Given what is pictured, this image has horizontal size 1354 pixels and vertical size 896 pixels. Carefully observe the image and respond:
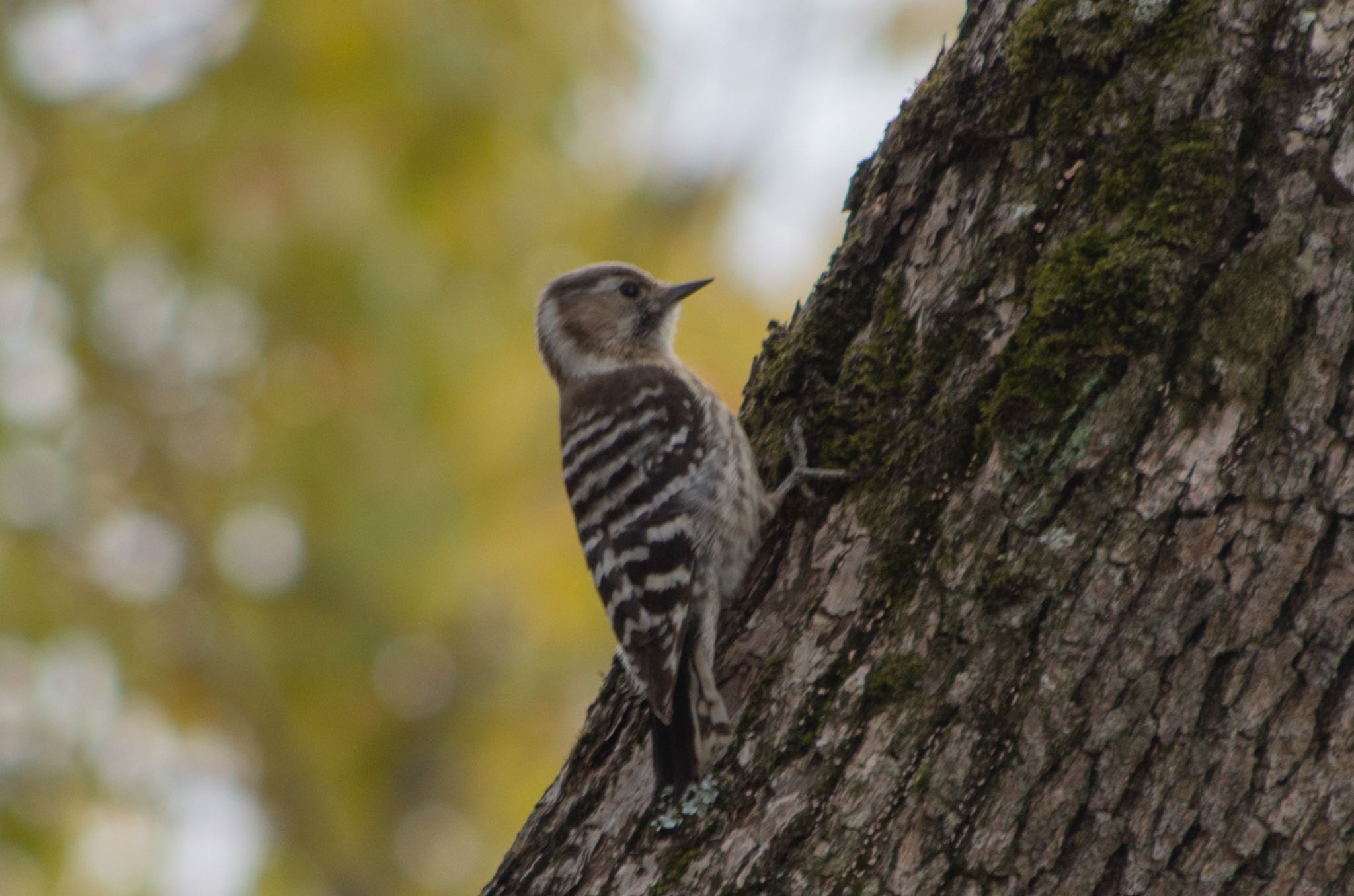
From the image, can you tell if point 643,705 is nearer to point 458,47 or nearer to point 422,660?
point 458,47

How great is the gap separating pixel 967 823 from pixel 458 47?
19.7 feet

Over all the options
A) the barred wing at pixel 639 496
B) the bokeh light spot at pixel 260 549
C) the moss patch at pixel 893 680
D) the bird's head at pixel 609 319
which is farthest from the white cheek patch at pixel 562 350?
the moss patch at pixel 893 680

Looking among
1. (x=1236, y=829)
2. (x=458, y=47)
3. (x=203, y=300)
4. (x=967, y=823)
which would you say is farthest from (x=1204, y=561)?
(x=203, y=300)

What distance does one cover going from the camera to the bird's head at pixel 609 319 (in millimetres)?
5949

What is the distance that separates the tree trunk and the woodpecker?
18 cm

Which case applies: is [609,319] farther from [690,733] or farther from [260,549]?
[260,549]

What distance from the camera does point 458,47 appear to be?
7445 mm

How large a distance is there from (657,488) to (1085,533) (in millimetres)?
2243

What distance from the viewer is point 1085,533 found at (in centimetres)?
264

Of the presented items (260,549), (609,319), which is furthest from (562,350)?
(260,549)

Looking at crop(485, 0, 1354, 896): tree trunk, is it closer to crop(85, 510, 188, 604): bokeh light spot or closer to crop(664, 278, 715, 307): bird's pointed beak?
crop(664, 278, 715, 307): bird's pointed beak

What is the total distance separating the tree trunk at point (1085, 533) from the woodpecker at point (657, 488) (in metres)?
0.18

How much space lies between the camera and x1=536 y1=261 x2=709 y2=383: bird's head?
234 inches

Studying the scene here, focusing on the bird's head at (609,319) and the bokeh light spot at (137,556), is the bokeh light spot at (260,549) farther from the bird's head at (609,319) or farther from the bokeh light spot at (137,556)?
the bird's head at (609,319)
